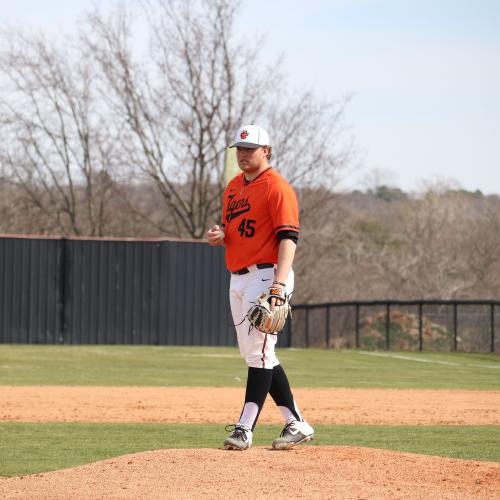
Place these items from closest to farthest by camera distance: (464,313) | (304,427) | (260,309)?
1. (260,309)
2. (304,427)
3. (464,313)

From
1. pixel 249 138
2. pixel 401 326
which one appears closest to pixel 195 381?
pixel 249 138

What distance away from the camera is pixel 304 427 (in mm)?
6887

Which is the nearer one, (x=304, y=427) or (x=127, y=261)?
(x=304, y=427)

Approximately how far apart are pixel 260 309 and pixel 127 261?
21.1 m

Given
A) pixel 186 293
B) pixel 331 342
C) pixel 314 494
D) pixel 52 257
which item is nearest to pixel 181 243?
pixel 186 293

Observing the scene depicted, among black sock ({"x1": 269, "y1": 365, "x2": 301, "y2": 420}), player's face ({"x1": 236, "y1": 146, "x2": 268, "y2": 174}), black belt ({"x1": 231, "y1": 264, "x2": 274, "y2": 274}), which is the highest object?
player's face ({"x1": 236, "y1": 146, "x2": 268, "y2": 174})

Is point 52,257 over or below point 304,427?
over

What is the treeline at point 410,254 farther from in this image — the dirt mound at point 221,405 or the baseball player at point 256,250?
the baseball player at point 256,250

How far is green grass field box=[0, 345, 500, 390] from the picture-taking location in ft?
50.1

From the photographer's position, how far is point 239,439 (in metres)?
6.59

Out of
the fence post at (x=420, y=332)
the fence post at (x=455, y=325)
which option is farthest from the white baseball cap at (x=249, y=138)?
the fence post at (x=420, y=332)

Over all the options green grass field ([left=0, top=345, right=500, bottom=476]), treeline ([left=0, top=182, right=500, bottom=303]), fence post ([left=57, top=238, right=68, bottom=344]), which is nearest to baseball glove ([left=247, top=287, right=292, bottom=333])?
green grass field ([left=0, top=345, right=500, bottom=476])

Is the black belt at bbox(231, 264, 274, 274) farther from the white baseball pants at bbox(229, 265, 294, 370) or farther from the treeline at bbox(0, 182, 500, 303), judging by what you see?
the treeline at bbox(0, 182, 500, 303)

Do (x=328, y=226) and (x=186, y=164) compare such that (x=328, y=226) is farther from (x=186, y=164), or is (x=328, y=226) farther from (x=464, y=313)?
(x=464, y=313)
